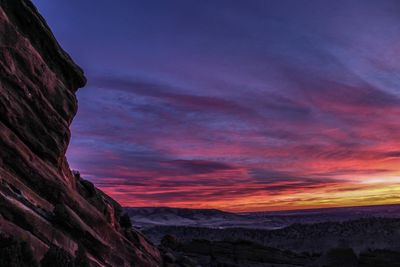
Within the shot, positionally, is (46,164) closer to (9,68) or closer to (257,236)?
(9,68)

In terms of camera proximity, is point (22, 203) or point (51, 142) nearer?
point (22, 203)

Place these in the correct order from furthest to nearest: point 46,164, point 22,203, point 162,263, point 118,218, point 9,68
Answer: point 162,263 < point 118,218 < point 46,164 < point 9,68 < point 22,203

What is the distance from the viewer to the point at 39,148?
81.0ft

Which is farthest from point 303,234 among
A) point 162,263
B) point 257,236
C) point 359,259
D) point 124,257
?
point 124,257

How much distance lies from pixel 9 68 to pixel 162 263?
2200cm

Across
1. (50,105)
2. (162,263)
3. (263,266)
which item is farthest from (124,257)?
(263,266)

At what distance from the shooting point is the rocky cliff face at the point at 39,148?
2066 cm

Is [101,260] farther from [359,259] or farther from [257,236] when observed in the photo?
[257,236]

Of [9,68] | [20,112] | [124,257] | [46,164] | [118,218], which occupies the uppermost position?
[9,68]

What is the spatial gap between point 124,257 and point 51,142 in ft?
31.1

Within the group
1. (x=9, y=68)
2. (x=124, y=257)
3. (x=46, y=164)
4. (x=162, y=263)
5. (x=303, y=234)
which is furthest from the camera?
(x=303, y=234)

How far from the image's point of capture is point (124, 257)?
30.2 metres

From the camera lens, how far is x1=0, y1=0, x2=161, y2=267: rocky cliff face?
813 inches

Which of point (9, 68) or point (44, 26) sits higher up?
point (44, 26)
